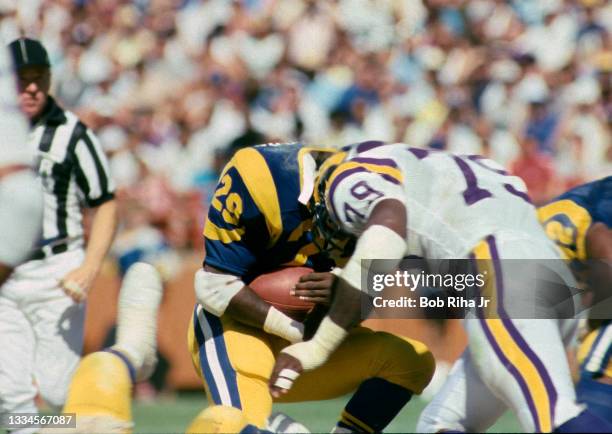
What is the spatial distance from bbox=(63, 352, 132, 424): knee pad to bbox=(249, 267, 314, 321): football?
68 cm

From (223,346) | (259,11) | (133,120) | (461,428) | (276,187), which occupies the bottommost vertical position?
(461,428)

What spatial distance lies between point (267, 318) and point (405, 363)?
2.14ft

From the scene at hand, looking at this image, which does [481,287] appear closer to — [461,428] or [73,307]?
[461,428]

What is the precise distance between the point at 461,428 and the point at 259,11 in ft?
31.5

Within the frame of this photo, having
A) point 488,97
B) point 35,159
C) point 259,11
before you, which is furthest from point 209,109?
point 35,159

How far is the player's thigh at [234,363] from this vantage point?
4.61 meters

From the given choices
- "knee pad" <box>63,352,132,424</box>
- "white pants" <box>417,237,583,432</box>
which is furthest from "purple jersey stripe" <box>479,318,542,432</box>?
"knee pad" <box>63,352,132,424</box>

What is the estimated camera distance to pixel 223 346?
188 inches

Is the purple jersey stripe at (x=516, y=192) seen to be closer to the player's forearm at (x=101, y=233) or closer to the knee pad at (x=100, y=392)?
the knee pad at (x=100, y=392)

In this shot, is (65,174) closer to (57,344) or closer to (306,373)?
(57,344)

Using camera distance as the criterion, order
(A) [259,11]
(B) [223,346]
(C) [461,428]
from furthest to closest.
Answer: (A) [259,11] < (B) [223,346] < (C) [461,428]

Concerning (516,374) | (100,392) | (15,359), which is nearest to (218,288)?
(100,392)

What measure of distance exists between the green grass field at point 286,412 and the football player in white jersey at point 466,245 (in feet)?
9.45

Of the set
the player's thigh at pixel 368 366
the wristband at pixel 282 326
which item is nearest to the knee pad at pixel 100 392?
the wristband at pixel 282 326
